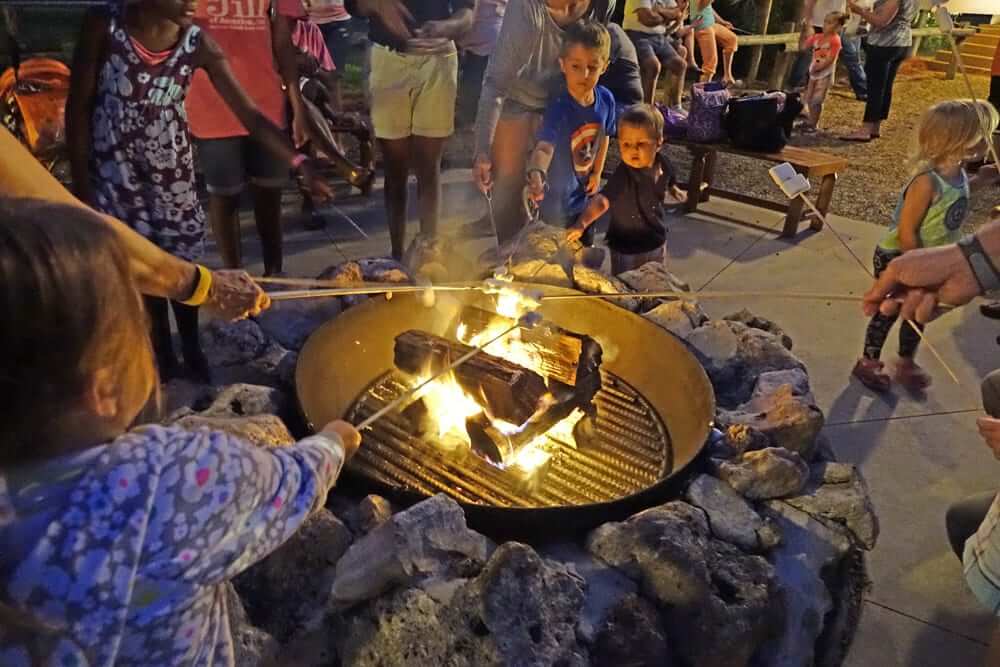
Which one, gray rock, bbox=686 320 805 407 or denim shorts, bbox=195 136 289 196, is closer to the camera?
gray rock, bbox=686 320 805 407

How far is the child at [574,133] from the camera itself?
360 cm

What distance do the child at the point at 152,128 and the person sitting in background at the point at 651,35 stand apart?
3839 millimetres

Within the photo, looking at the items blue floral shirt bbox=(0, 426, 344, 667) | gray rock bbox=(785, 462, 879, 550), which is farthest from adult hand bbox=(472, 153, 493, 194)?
blue floral shirt bbox=(0, 426, 344, 667)

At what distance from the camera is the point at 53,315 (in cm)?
91

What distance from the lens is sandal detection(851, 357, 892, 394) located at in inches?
138

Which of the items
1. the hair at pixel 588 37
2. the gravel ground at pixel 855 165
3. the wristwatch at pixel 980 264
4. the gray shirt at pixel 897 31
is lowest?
the gravel ground at pixel 855 165

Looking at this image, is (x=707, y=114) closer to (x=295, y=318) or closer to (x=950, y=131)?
(x=950, y=131)

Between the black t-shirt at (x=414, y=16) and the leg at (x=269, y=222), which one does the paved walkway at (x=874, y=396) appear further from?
the black t-shirt at (x=414, y=16)

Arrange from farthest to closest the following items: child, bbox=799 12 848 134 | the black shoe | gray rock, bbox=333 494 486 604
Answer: child, bbox=799 12 848 134, the black shoe, gray rock, bbox=333 494 486 604

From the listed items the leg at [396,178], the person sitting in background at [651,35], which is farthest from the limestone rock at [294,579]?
the person sitting in background at [651,35]

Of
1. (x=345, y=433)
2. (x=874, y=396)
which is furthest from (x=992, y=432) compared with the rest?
(x=874, y=396)

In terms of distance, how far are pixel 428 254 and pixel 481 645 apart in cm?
190

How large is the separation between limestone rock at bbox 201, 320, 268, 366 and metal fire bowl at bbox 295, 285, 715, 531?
290 millimetres

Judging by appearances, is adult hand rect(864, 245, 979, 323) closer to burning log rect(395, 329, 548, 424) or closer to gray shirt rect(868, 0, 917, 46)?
burning log rect(395, 329, 548, 424)
